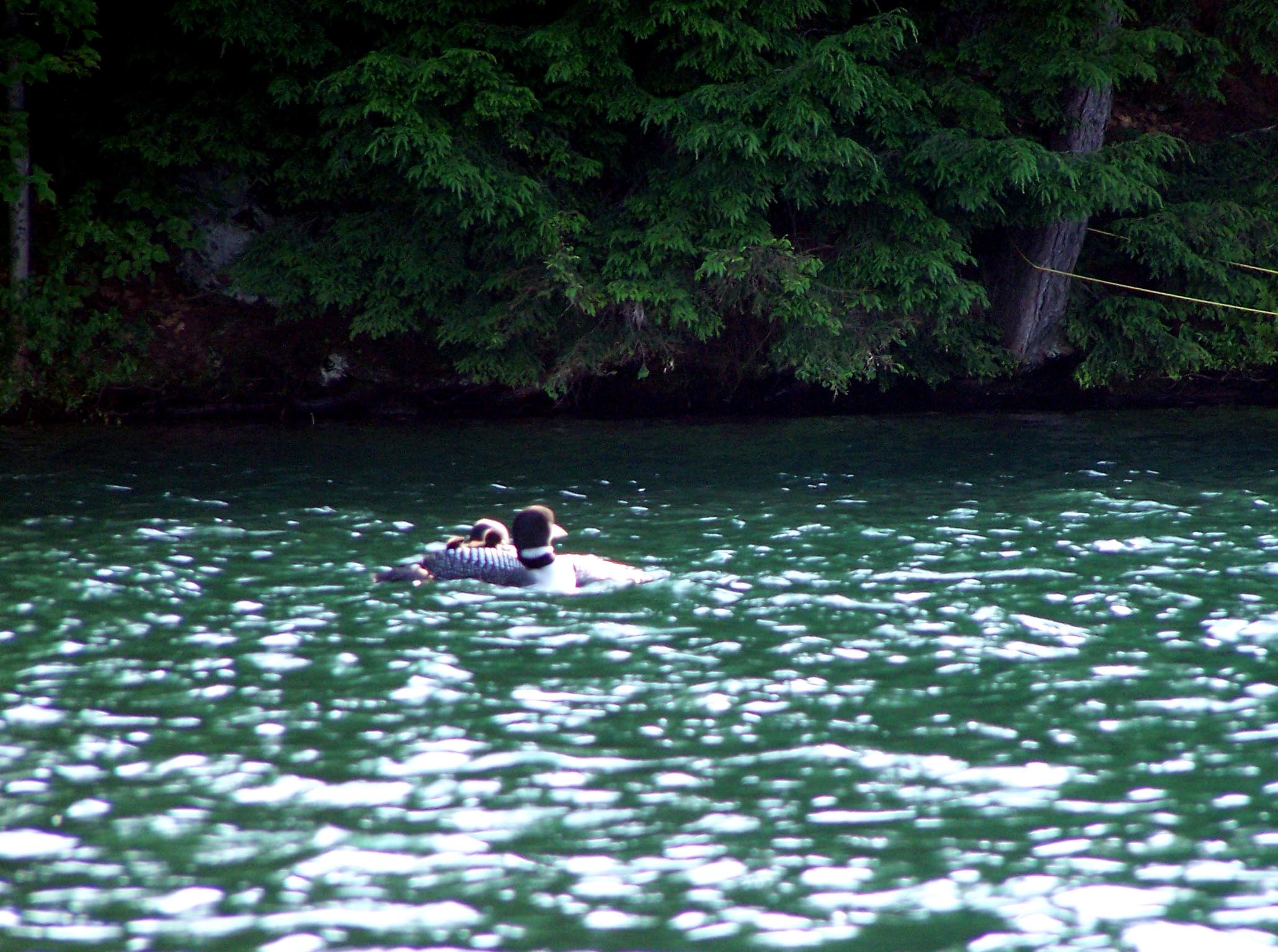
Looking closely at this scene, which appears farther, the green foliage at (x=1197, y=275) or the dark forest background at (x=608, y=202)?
the green foliage at (x=1197, y=275)

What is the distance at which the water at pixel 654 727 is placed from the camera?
528 centimetres

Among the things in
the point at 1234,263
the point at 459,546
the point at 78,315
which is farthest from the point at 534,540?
the point at 1234,263

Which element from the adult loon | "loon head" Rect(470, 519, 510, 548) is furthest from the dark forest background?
the adult loon

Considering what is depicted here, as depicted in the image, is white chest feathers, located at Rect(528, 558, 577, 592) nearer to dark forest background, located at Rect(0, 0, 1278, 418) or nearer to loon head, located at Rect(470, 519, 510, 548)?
loon head, located at Rect(470, 519, 510, 548)

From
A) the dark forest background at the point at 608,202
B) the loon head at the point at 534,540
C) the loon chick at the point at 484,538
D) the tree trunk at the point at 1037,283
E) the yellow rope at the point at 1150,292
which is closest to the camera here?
the loon head at the point at 534,540

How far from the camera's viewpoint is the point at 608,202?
63.0ft

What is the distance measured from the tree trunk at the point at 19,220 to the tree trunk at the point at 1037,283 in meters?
14.2

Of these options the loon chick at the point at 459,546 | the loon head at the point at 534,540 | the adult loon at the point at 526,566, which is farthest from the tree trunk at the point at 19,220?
the loon head at the point at 534,540

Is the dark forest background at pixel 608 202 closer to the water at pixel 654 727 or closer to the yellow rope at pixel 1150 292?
the yellow rope at pixel 1150 292

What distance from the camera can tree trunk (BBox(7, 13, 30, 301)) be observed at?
17938 millimetres

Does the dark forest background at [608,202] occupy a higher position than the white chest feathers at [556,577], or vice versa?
the dark forest background at [608,202]

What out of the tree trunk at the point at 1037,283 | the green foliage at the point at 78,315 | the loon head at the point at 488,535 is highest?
the tree trunk at the point at 1037,283

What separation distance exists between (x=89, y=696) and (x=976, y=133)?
14.7 m

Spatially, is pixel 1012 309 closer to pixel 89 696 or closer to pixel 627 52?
pixel 627 52
